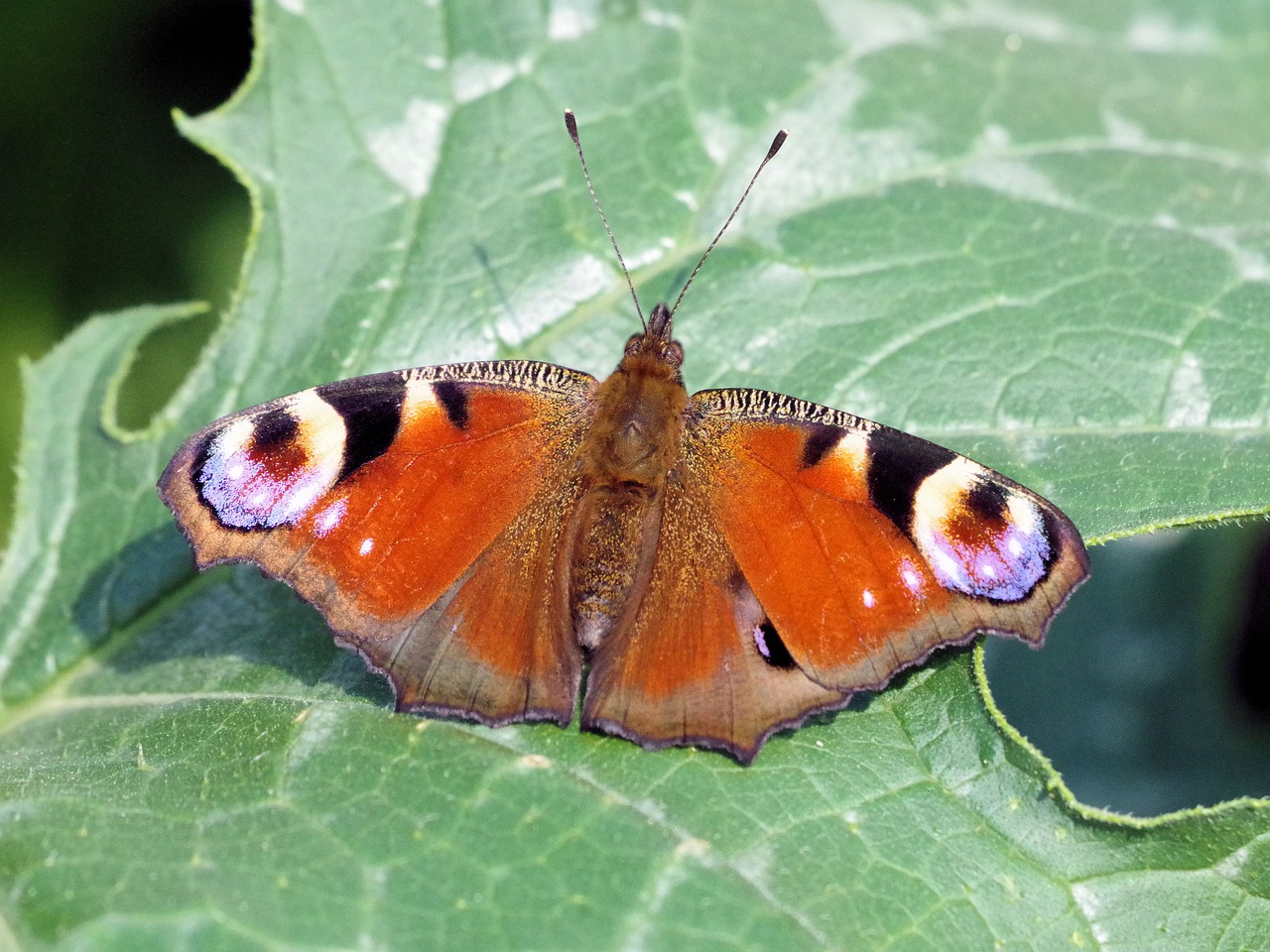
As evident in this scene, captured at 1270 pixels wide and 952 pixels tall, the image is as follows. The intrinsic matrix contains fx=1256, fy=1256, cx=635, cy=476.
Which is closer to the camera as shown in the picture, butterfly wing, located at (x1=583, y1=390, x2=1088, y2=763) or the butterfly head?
Answer: butterfly wing, located at (x1=583, y1=390, x2=1088, y2=763)

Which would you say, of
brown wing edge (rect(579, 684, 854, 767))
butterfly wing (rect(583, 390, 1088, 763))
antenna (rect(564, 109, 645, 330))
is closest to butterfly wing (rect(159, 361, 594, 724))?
brown wing edge (rect(579, 684, 854, 767))

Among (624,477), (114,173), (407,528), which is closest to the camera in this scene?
(407,528)

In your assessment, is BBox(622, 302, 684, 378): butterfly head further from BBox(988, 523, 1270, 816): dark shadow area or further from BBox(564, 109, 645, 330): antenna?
BBox(988, 523, 1270, 816): dark shadow area

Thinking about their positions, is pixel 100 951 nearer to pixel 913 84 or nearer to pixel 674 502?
pixel 674 502

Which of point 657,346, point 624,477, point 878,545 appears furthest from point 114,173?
point 878,545

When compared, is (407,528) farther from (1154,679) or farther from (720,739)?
(1154,679)

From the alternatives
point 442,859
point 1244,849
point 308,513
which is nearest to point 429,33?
point 308,513

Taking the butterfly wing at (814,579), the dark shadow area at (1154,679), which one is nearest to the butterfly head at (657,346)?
the butterfly wing at (814,579)
